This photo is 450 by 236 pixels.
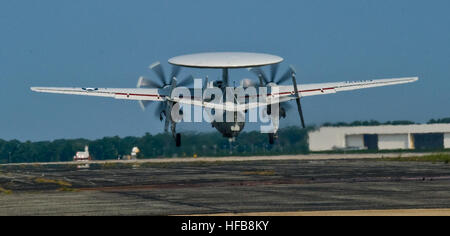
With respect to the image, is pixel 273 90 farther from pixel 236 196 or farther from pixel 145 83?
pixel 236 196

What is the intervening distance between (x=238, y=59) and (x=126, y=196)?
33.2 meters

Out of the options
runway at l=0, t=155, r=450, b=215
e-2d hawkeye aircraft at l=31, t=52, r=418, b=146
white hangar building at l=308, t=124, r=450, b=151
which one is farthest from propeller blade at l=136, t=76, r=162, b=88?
white hangar building at l=308, t=124, r=450, b=151

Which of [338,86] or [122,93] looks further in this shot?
[338,86]

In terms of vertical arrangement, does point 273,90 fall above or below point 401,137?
above

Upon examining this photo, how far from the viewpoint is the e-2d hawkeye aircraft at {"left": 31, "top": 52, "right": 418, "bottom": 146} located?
67062mm

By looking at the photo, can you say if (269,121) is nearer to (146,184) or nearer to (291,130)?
(291,130)

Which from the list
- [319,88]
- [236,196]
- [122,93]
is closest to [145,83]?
[122,93]

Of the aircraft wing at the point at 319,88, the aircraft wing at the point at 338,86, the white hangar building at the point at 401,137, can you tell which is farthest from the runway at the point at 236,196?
the white hangar building at the point at 401,137

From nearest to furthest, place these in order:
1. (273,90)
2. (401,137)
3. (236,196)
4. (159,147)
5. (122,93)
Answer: (236,196) < (273,90) < (122,93) < (159,147) < (401,137)

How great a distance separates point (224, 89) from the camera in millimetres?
70062

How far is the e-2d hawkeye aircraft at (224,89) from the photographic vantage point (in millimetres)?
67062

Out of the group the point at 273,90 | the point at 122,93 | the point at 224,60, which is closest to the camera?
the point at 224,60

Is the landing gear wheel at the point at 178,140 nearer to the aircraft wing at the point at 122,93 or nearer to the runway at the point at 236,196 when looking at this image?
the aircraft wing at the point at 122,93
